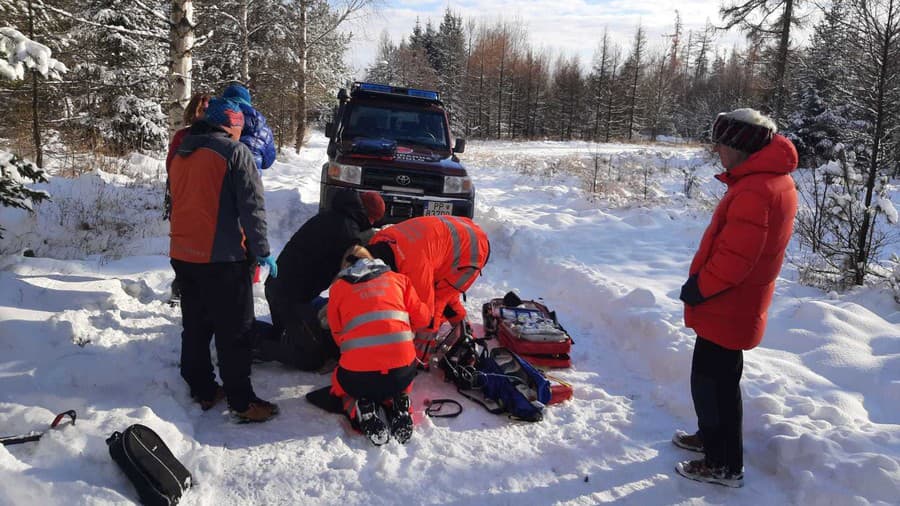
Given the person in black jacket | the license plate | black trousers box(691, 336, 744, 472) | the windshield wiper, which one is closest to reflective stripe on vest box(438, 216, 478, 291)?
the person in black jacket

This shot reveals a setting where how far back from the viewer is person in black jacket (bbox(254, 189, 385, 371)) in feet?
12.7

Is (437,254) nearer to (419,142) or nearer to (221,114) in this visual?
(221,114)

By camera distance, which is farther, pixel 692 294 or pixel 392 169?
pixel 392 169

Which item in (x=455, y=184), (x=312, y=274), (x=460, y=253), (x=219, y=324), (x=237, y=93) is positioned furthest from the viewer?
(x=455, y=184)

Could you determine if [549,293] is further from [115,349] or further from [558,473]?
[115,349]

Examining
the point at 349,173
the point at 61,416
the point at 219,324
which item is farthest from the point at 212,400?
the point at 349,173

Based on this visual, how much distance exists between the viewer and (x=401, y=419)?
10.9ft

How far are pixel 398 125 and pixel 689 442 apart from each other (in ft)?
20.2

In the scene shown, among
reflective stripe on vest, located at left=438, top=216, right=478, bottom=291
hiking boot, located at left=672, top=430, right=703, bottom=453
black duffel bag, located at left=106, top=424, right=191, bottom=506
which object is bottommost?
hiking boot, located at left=672, top=430, right=703, bottom=453

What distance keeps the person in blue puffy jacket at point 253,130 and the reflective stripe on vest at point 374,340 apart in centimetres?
232

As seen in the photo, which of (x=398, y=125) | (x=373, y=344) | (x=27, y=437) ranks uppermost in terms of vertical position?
(x=398, y=125)

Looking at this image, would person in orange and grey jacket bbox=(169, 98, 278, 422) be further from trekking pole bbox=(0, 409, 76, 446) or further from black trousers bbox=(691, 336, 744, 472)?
black trousers bbox=(691, 336, 744, 472)

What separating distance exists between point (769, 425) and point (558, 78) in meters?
55.1

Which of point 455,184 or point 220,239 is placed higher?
point 455,184
